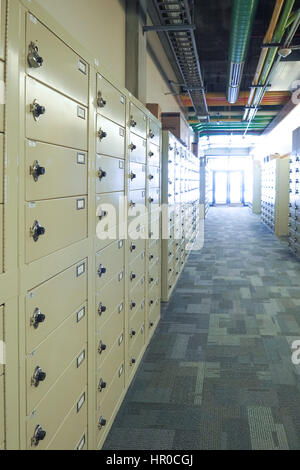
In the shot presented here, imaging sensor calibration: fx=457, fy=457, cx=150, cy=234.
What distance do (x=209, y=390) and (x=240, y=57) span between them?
420 cm

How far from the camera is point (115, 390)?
2.37 m

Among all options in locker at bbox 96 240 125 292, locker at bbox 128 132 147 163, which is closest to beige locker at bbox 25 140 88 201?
locker at bbox 96 240 125 292

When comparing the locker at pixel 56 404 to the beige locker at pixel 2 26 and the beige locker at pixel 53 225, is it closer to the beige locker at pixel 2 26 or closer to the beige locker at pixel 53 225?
the beige locker at pixel 53 225

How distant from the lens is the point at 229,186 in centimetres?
2147

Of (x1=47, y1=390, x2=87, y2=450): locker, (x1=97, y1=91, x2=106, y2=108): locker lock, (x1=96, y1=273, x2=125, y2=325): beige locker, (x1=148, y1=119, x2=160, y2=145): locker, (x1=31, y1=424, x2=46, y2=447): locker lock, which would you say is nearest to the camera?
(x1=31, y1=424, x2=46, y2=447): locker lock

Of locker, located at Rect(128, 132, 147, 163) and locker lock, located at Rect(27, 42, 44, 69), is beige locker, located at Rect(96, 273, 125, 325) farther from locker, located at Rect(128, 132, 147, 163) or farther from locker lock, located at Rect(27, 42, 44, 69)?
locker lock, located at Rect(27, 42, 44, 69)

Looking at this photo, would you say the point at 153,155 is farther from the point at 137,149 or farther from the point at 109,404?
the point at 109,404

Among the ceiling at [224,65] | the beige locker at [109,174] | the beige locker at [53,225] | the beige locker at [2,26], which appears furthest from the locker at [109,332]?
the ceiling at [224,65]

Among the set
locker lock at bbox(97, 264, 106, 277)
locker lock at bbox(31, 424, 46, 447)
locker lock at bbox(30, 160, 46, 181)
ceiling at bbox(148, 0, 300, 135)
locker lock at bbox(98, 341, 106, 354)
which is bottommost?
locker lock at bbox(31, 424, 46, 447)

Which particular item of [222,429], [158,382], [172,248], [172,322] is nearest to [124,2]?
[172,248]

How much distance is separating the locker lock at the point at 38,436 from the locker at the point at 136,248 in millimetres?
1431

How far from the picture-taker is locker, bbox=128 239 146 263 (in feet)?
9.05

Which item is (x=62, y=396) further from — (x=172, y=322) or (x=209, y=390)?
(x=172, y=322)

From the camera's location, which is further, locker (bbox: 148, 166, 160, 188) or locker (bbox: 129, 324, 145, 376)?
locker (bbox: 148, 166, 160, 188)
